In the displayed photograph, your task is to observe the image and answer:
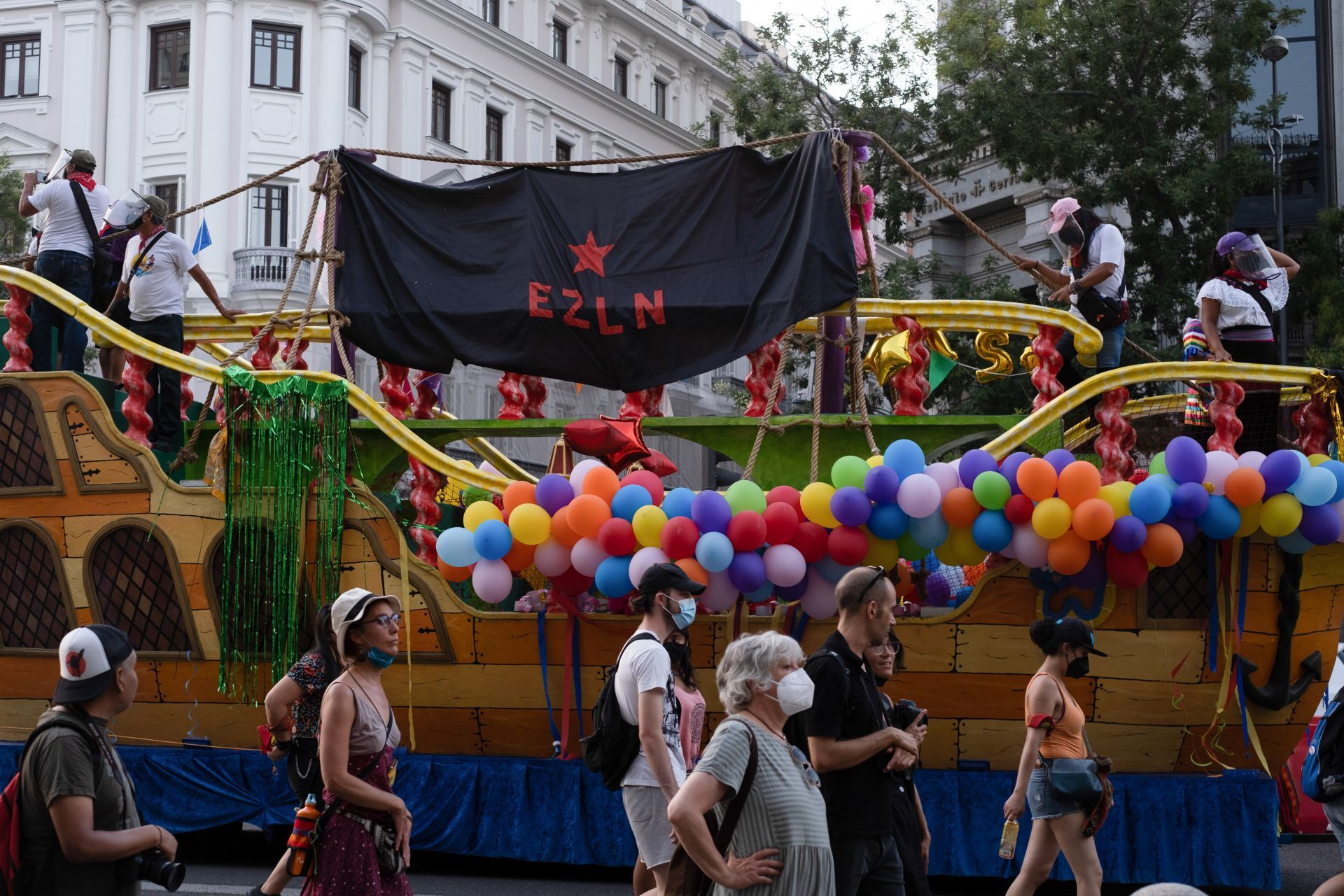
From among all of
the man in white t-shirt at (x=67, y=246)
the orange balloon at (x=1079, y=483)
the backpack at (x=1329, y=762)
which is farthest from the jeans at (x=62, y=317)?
the backpack at (x=1329, y=762)

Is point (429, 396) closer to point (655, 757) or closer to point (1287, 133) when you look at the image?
point (655, 757)

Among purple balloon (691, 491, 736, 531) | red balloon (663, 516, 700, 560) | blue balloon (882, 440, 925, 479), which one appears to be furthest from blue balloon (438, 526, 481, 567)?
blue balloon (882, 440, 925, 479)

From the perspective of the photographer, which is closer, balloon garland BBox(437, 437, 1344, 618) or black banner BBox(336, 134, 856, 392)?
balloon garland BBox(437, 437, 1344, 618)

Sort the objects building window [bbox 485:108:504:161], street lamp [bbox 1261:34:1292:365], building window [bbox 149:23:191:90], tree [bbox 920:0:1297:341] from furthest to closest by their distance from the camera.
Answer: building window [bbox 485:108:504:161], building window [bbox 149:23:191:90], tree [bbox 920:0:1297:341], street lamp [bbox 1261:34:1292:365]

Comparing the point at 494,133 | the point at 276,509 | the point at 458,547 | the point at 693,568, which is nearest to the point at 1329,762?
the point at 693,568

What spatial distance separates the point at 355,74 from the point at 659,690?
94.7ft

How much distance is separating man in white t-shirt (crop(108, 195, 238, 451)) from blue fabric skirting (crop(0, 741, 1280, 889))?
6.85 feet

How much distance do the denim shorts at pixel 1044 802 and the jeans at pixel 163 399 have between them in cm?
A: 596

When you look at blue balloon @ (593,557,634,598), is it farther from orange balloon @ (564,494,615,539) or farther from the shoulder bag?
the shoulder bag

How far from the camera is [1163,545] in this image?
7.93 m

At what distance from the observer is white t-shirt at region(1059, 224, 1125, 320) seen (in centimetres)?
970

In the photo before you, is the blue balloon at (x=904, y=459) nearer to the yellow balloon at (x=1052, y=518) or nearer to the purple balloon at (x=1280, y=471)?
the yellow balloon at (x=1052, y=518)

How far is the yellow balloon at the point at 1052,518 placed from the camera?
25.8 feet

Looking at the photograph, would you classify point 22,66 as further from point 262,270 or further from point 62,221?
point 62,221
